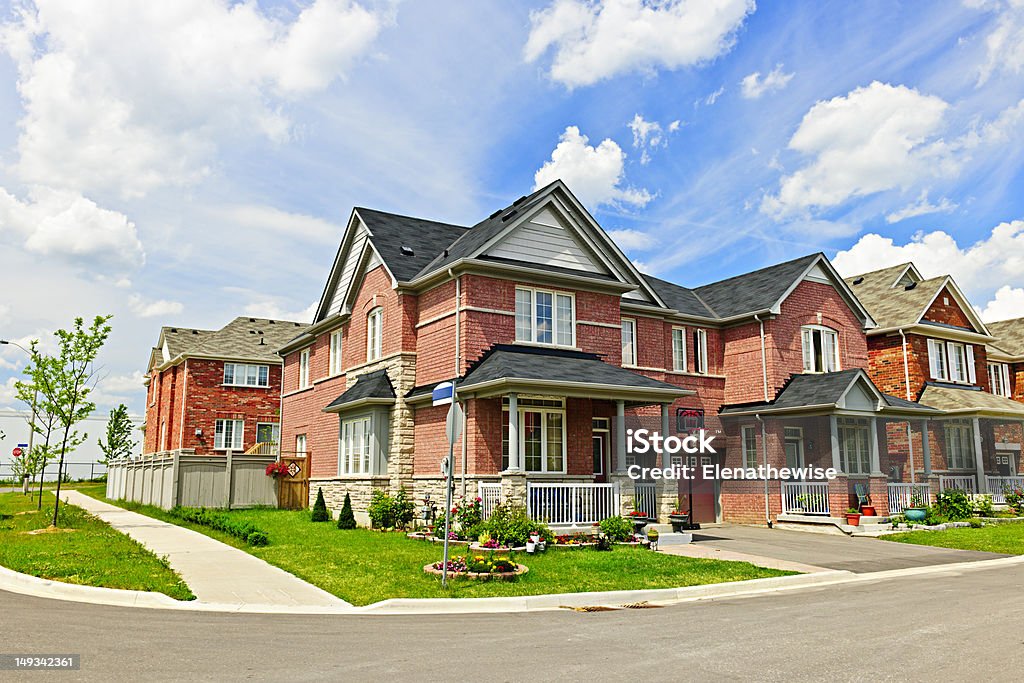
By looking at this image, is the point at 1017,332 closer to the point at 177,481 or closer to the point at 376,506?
the point at 376,506

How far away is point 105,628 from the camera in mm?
9297

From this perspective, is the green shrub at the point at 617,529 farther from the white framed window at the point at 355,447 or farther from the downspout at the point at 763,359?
the downspout at the point at 763,359

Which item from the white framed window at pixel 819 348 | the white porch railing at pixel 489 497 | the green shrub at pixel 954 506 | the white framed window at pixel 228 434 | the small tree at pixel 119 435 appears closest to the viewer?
the white porch railing at pixel 489 497

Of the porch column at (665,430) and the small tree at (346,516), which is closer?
the porch column at (665,430)

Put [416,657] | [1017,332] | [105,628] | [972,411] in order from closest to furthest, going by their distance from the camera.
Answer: [416,657], [105,628], [972,411], [1017,332]

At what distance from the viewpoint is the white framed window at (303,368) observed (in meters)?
31.9

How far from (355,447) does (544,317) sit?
7.31m

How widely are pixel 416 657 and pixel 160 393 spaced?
45.5 m

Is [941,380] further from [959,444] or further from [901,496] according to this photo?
[901,496]

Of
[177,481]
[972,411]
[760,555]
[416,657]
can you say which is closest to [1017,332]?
[972,411]

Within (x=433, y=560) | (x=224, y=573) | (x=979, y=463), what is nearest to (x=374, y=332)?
(x=433, y=560)

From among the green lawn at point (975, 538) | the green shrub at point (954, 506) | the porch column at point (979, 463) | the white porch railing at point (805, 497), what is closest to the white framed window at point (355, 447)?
the white porch railing at point (805, 497)

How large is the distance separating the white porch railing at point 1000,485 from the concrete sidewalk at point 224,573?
27.8m

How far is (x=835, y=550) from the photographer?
19609mm
